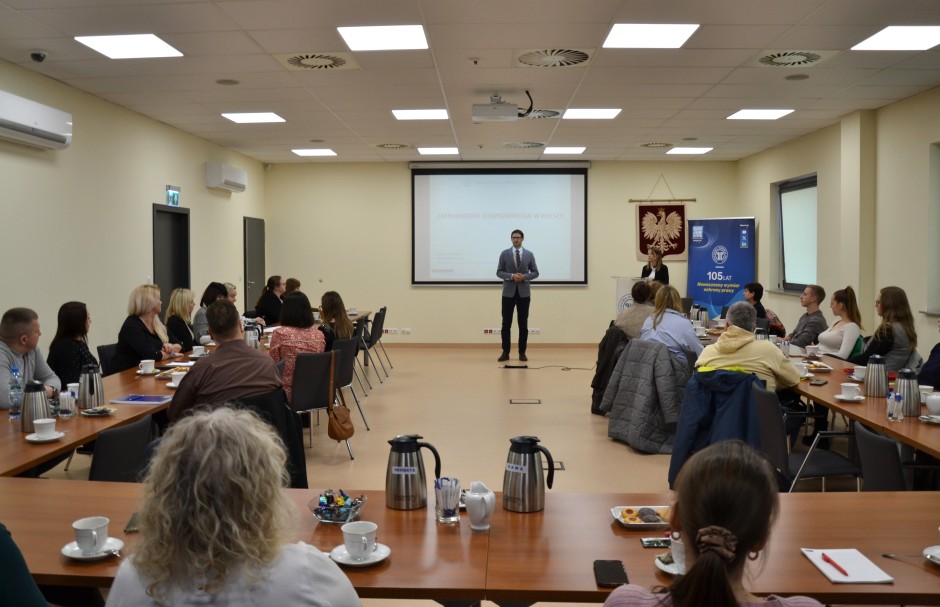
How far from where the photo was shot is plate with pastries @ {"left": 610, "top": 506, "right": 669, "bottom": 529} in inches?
92.0

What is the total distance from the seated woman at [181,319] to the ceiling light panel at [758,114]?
6025 millimetres

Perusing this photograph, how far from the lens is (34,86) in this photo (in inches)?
258

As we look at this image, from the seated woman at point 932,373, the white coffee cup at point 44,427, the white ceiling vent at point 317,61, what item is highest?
Answer: the white ceiling vent at point 317,61

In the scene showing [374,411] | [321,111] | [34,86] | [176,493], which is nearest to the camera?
[176,493]

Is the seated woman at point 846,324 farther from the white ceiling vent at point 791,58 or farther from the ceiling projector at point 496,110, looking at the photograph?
the ceiling projector at point 496,110

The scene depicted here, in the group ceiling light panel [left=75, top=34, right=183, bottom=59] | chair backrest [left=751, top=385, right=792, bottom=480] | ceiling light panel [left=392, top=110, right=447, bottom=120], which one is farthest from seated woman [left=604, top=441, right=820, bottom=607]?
ceiling light panel [left=392, top=110, right=447, bottom=120]

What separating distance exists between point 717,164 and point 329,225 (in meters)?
6.51

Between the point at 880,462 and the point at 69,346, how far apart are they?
4540mm

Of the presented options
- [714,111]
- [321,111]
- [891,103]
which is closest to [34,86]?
[321,111]

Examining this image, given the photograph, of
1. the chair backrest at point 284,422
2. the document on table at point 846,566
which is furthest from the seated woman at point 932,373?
the chair backrest at point 284,422

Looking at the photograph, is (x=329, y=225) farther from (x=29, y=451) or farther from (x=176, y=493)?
(x=176, y=493)

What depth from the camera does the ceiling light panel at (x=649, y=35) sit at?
5.34 metres

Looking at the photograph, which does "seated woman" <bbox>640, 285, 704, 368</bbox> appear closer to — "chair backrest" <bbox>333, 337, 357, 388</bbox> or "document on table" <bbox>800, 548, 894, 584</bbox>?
"chair backrest" <bbox>333, 337, 357, 388</bbox>

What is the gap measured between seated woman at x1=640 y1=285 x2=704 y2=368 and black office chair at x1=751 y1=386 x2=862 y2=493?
1.75 metres
